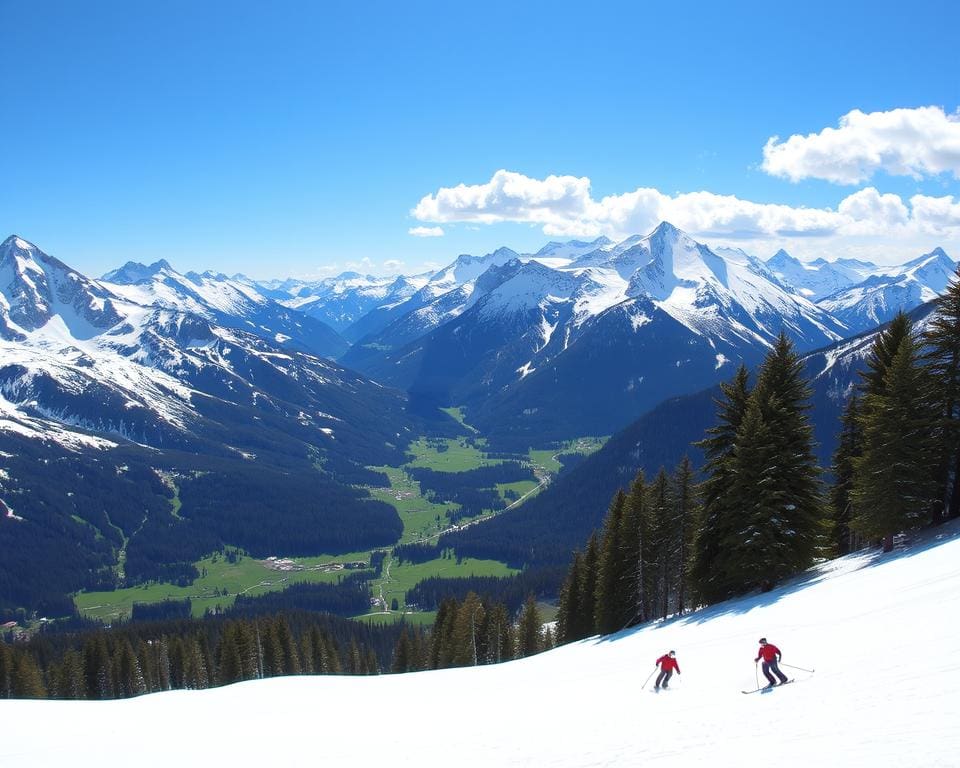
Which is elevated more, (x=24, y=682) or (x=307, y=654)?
(x=24, y=682)

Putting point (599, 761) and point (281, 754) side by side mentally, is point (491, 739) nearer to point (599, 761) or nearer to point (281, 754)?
point (599, 761)

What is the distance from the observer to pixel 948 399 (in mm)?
37906

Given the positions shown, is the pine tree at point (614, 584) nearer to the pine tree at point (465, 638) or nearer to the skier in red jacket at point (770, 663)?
the pine tree at point (465, 638)

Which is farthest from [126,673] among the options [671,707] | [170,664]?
[671,707]

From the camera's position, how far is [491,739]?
24266 mm

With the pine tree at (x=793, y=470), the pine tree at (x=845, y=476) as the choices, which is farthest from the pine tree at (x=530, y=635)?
the pine tree at (x=793, y=470)

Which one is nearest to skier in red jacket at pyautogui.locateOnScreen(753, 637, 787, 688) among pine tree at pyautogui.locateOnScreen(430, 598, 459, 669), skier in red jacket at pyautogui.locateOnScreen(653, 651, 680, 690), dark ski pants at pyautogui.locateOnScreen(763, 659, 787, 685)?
dark ski pants at pyautogui.locateOnScreen(763, 659, 787, 685)

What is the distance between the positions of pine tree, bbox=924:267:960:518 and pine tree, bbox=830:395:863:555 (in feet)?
33.7

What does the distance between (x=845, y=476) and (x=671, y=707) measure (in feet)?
122

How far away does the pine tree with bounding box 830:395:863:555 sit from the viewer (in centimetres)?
5059

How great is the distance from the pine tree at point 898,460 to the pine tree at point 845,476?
34.1ft

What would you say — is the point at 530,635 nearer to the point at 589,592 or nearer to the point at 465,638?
the point at 465,638

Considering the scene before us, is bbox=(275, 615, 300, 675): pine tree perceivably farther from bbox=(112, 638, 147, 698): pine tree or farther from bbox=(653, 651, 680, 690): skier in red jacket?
bbox=(653, 651, 680, 690): skier in red jacket

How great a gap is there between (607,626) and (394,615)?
142 m
